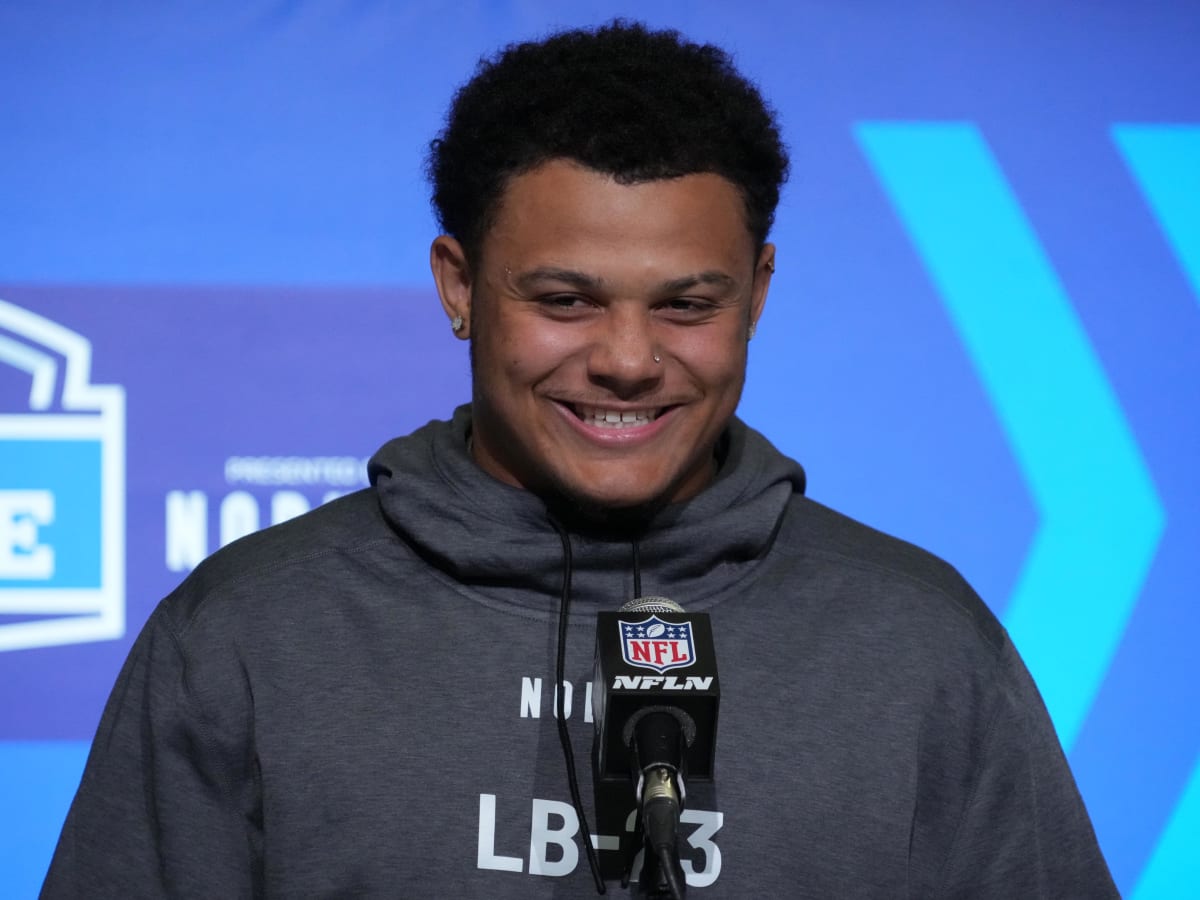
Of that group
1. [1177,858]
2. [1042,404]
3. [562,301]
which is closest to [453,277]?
[562,301]

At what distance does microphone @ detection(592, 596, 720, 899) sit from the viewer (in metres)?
0.91

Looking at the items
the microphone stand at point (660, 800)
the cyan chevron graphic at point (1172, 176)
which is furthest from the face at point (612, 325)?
the cyan chevron graphic at point (1172, 176)

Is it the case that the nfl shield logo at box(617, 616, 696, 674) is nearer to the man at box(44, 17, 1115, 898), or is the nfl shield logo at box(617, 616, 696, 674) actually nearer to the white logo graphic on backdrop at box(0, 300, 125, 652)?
the man at box(44, 17, 1115, 898)

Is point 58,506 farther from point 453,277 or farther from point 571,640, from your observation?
point 571,640

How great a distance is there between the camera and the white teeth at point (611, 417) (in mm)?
1279

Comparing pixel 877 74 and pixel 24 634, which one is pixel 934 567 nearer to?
pixel 877 74

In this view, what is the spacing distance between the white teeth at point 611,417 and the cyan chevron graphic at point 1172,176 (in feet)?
4.54

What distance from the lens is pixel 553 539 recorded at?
132 cm

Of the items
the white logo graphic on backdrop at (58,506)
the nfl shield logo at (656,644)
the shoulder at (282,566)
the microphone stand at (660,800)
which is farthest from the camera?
the white logo graphic on backdrop at (58,506)

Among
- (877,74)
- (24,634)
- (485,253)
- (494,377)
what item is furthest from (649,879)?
(877,74)

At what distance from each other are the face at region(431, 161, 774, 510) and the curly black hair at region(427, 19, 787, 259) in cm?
2

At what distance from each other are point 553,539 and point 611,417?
0.13 meters

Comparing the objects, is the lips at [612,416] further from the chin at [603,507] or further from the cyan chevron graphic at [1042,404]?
the cyan chevron graphic at [1042,404]

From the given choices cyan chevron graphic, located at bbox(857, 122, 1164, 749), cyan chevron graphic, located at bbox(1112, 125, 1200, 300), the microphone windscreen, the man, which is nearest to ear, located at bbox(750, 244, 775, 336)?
the man
